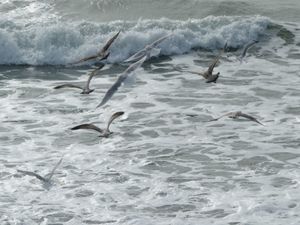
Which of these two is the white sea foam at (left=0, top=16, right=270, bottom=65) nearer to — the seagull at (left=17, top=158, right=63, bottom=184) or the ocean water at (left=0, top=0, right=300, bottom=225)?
the ocean water at (left=0, top=0, right=300, bottom=225)

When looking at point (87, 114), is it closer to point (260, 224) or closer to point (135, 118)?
point (135, 118)

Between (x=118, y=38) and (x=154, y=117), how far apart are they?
548 centimetres

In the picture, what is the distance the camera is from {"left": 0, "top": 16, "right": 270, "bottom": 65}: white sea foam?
49.4 ft

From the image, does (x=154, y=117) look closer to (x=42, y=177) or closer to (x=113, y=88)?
(x=42, y=177)

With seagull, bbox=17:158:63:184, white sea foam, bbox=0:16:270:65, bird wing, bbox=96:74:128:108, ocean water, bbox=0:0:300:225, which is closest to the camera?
bird wing, bbox=96:74:128:108

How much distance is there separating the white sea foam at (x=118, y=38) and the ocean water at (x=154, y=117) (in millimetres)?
28

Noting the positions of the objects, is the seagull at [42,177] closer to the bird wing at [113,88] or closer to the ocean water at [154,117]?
the ocean water at [154,117]

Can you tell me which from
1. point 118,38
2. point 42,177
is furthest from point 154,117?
point 118,38

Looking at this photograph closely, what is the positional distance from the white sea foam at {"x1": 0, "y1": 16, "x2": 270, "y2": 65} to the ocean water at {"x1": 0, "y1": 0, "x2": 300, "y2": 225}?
0.03 m

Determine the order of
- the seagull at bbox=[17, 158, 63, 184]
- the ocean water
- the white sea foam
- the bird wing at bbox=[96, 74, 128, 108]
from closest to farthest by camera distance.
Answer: the bird wing at bbox=[96, 74, 128, 108]
the ocean water
the seagull at bbox=[17, 158, 63, 184]
the white sea foam

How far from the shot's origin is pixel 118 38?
15719 mm

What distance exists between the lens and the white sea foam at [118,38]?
15.1m

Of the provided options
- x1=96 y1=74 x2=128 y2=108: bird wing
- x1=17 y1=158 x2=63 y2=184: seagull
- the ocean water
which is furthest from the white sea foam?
x1=96 y1=74 x2=128 y2=108: bird wing

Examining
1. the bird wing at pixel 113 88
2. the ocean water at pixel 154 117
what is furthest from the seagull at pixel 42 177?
the bird wing at pixel 113 88
